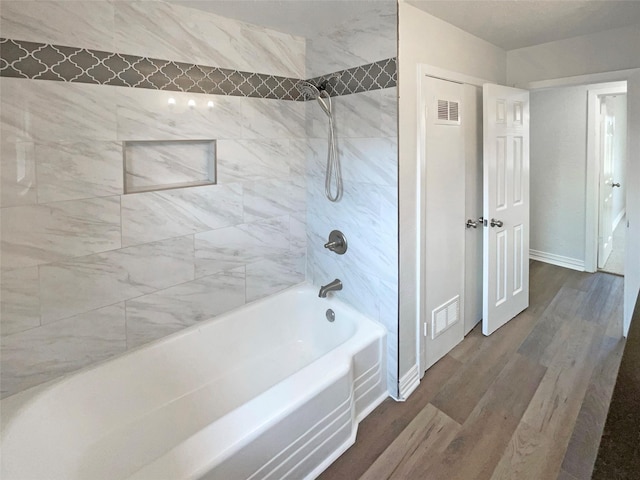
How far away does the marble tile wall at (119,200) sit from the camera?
1.63 meters

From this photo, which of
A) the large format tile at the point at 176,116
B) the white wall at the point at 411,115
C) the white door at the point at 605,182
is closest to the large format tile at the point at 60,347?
the large format tile at the point at 176,116

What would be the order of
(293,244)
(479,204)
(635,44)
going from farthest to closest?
(479,204)
(293,244)
(635,44)

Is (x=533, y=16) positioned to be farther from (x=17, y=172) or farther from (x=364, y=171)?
(x=17, y=172)

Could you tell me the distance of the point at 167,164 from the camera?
212 cm

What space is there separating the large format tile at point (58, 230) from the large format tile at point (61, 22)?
71 cm

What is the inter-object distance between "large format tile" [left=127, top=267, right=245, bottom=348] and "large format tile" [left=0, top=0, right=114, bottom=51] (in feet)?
4.16

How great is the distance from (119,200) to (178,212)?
1.03ft

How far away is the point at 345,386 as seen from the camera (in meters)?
1.91

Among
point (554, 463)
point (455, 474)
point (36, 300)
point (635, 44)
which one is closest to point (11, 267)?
point (36, 300)

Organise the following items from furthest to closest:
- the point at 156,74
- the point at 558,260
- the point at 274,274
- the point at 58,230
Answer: the point at 558,260, the point at 274,274, the point at 156,74, the point at 58,230

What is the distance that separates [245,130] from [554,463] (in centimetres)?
243

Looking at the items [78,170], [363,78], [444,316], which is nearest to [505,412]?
[444,316]

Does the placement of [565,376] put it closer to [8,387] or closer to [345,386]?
[345,386]

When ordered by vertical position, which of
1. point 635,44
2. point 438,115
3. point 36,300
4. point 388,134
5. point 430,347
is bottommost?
point 430,347
